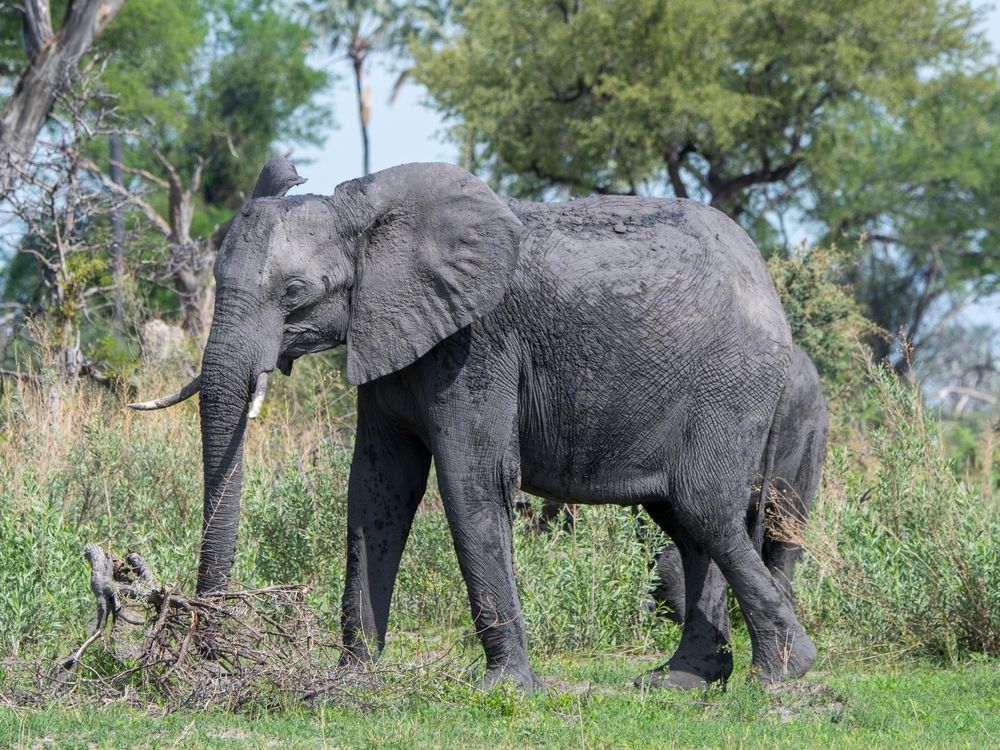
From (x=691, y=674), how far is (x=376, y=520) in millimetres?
1819

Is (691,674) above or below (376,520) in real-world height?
below

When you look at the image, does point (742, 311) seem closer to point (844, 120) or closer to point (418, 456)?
point (418, 456)

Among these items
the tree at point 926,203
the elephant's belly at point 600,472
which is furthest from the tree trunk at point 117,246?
the tree at point 926,203

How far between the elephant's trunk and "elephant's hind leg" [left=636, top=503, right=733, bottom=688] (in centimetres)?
229

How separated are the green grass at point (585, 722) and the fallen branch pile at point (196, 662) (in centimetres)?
14

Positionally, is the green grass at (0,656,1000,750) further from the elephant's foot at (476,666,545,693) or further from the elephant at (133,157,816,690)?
the elephant at (133,157,816,690)

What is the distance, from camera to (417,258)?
659 centimetres

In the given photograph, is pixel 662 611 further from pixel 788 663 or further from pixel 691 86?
pixel 691 86

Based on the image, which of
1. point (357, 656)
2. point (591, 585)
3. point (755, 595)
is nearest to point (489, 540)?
point (357, 656)

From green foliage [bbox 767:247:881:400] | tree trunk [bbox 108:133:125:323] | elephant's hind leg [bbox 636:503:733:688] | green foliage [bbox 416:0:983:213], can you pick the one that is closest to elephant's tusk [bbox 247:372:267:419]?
elephant's hind leg [bbox 636:503:733:688]

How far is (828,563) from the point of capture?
862 centimetres

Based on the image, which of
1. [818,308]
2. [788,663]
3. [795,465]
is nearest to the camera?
[788,663]

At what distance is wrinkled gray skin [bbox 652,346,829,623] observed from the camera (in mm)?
8117

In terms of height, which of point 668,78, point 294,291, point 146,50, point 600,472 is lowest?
point 600,472
